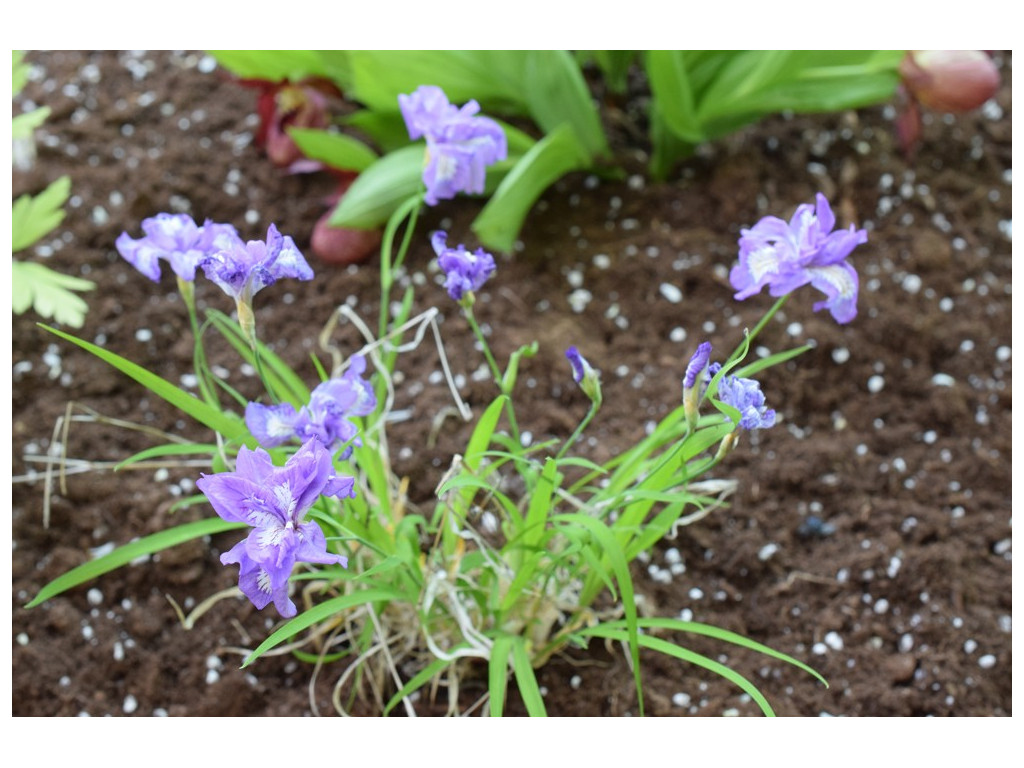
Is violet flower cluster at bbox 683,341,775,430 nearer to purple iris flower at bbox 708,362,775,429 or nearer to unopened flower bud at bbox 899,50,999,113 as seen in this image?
purple iris flower at bbox 708,362,775,429

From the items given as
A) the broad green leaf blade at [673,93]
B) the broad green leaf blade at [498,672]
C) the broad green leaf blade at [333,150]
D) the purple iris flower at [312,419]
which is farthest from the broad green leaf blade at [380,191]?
the broad green leaf blade at [498,672]

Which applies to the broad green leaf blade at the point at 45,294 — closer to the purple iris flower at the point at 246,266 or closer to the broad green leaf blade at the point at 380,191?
the broad green leaf blade at the point at 380,191

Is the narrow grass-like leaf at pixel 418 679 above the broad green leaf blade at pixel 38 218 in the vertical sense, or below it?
below

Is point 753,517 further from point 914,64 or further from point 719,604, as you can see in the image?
point 914,64

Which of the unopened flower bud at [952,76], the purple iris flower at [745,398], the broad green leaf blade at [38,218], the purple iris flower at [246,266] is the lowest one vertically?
the unopened flower bud at [952,76]

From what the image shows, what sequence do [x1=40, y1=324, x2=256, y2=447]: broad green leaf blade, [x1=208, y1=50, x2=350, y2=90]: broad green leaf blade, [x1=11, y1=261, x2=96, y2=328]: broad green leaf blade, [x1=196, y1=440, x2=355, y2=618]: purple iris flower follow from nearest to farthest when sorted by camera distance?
[x1=196, y1=440, x2=355, y2=618]: purple iris flower < [x1=40, y1=324, x2=256, y2=447]: broad green leaf blade < [x1=11, y1=261, x2=96, y2=328]: broad green leaf blade < [x1=208, y1=50, x2=350, y2=90]: broad green leaf blade

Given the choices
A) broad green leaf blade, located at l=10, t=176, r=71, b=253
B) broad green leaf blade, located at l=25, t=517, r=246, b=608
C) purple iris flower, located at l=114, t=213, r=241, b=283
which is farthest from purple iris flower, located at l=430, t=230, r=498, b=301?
broad green leaf blade, located at l=10, t=176, r=71, b=253

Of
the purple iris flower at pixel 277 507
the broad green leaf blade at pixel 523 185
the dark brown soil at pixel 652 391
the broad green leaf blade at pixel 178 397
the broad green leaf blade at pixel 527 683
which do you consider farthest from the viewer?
the broad green leaf blade at pixel 523 185
